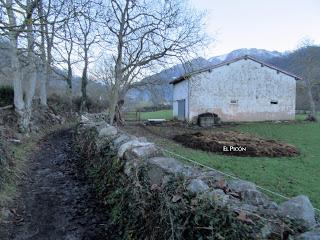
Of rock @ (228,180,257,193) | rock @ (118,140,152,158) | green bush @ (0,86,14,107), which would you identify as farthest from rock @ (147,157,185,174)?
green bush @ (0,86,14,107)

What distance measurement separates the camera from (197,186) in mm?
3379

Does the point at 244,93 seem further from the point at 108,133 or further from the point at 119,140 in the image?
the point at 119,140

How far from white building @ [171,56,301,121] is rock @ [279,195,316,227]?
2252 cm

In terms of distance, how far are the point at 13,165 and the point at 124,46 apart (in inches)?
493

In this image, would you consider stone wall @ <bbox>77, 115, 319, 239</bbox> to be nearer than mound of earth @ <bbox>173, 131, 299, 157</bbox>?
Yes

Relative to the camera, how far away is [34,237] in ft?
13.9

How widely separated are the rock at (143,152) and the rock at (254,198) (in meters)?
1.88

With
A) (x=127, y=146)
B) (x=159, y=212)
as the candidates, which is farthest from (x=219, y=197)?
(x=127, y=146)

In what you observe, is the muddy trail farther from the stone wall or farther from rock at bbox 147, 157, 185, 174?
rock at bbox 147, 157, 185, 174

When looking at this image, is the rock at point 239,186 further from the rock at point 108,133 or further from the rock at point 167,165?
the rock at point 108,133

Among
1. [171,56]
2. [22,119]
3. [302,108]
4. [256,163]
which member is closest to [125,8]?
[171,56]

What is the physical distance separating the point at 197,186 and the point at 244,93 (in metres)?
24.8

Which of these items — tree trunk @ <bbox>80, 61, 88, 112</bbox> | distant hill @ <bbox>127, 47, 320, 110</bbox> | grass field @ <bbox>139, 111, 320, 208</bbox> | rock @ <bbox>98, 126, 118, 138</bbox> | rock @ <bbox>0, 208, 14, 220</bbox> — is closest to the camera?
rock @ <bbox>0, 208, 14, 220</bbox>

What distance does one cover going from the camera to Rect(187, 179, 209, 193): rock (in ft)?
10.8
